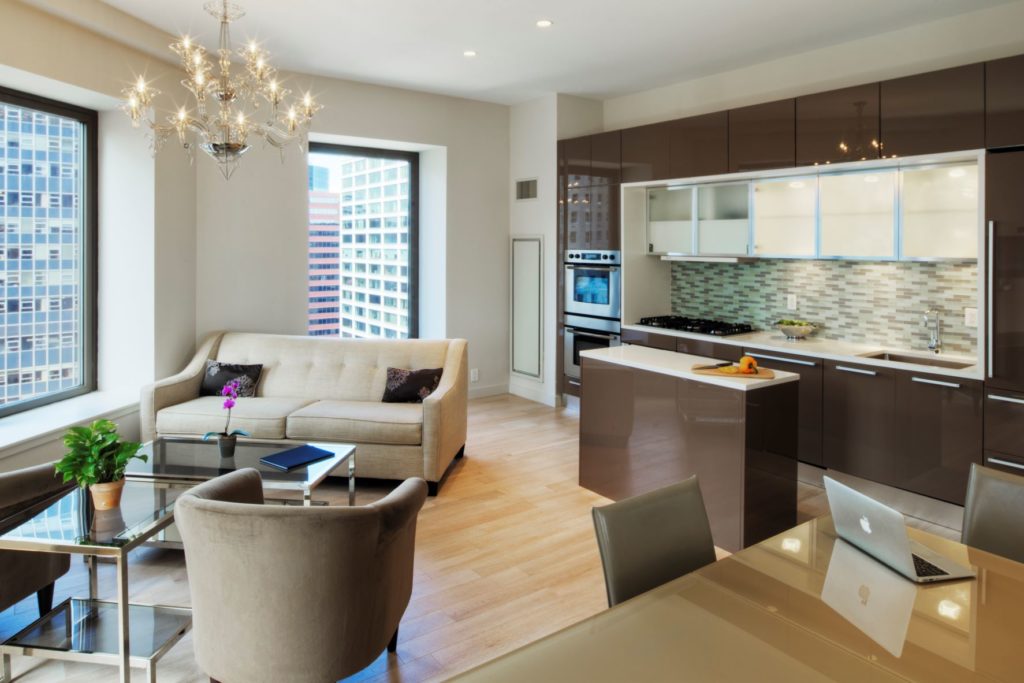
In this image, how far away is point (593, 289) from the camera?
6.48 metres

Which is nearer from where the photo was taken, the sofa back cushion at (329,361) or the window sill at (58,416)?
the window sill at (58,416)

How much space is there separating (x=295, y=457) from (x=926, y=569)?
112 inches

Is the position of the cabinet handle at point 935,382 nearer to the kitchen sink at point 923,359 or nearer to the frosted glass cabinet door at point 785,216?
the kitchen sink at point 923,359

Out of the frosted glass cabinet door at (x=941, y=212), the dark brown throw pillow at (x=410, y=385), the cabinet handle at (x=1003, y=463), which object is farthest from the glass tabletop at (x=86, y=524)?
the frosted glass cabinet door at (x=941, y=212)

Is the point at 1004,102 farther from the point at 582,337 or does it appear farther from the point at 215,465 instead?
the point at 215,465

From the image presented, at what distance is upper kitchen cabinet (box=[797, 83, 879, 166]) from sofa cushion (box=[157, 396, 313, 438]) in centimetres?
372

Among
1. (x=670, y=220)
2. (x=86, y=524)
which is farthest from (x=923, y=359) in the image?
(x=86, y=524)

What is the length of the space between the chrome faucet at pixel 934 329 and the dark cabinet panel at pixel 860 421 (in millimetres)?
567

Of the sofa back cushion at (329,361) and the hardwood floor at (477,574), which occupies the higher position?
the sofa back cushion at (329,361)

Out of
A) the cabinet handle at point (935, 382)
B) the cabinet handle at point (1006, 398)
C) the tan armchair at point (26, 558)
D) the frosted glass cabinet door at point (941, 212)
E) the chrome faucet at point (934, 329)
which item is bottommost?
the tan armchair at point (26, 558)

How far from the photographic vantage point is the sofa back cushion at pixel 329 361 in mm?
5266

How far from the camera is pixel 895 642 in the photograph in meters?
1.45

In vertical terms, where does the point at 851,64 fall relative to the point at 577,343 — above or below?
above

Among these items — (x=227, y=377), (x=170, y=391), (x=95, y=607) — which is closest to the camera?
(x=95, y=607)
